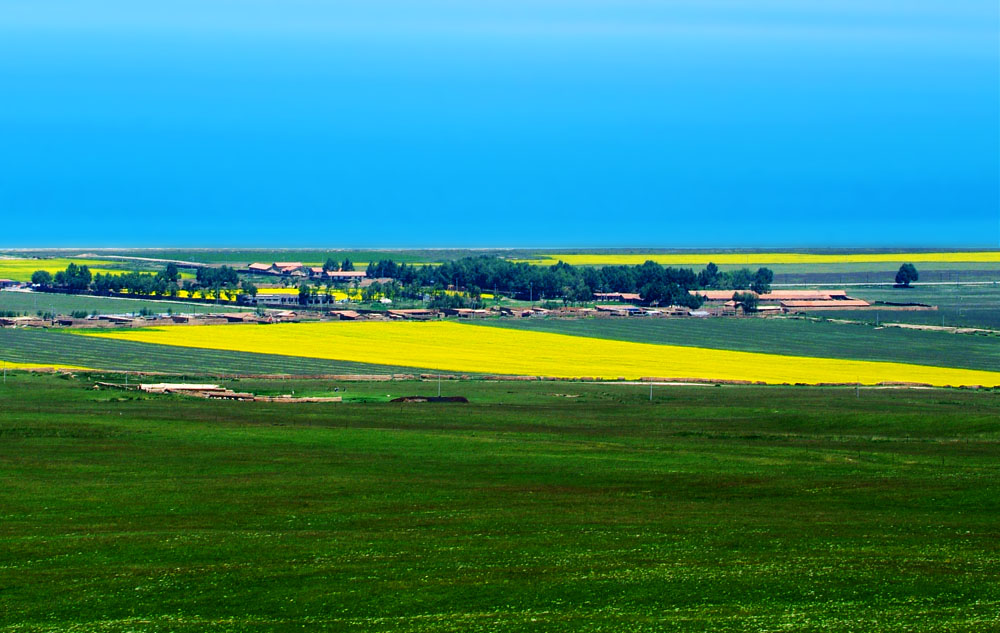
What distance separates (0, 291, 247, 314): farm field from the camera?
120m

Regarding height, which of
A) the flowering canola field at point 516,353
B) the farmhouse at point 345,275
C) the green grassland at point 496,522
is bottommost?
the green grassland at point 496,522

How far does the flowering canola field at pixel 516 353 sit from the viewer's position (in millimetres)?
75250

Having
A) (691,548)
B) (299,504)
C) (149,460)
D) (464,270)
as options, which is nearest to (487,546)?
(691,548)

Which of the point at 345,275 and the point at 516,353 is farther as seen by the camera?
the point at 345,275

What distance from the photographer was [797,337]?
3858 inches

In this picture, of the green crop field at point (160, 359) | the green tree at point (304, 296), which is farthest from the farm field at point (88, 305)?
the green crop field at point (160, 359)

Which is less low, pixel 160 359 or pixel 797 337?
pixel 797 337

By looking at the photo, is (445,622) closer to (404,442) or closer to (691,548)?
(691,548)

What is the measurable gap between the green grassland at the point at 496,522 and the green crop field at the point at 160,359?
23.3 metres

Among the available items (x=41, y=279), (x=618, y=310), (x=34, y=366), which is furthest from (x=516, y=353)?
(x=41, y=279)

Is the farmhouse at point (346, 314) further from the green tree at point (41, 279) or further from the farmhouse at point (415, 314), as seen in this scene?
the green tree at point (41, 279)

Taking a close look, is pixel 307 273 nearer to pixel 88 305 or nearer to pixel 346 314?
pixel 88 305

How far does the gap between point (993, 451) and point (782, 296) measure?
342 ft

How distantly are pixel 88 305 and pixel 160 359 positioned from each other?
51.9 meters
